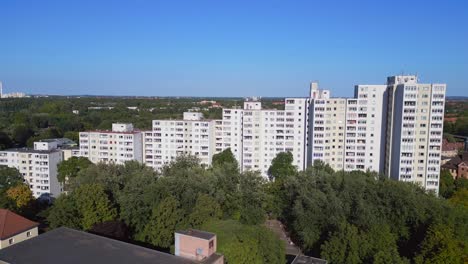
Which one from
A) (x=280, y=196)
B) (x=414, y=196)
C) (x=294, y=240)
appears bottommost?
(x=294, y=240)

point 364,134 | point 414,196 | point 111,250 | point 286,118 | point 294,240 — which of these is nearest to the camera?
point 111,250

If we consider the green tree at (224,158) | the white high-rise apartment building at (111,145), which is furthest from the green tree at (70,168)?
the green tree at (224,158)

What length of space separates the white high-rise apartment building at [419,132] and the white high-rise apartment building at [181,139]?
84.6ft

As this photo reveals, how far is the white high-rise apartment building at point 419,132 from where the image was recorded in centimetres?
4228

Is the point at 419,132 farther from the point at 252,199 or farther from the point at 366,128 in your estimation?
the point at 252,199

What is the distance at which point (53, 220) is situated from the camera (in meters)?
27.6

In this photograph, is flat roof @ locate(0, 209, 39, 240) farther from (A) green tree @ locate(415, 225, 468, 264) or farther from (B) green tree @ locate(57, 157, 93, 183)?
(A) green tree @ locate(415, 225, 468, 264)

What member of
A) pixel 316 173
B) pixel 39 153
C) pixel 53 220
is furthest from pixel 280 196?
Answer: pixel 39 153

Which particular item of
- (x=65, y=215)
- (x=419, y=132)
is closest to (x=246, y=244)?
(x=65, y=215)

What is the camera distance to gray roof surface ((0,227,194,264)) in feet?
60.4

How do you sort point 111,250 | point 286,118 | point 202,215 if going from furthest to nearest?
1. point 286,118
2. point 202,215
3. point 111,250

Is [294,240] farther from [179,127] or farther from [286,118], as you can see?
[179,127]

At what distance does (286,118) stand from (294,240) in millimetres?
23300

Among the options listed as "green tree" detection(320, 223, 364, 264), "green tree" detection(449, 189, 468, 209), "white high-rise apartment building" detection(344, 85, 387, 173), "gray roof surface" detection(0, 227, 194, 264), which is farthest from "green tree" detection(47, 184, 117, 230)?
"green tree" detection(449, 189, 468, 209)
